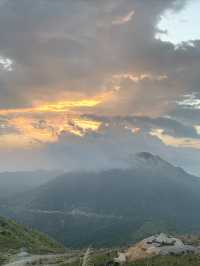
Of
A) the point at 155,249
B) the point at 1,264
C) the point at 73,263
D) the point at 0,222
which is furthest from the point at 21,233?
the point at 155,249

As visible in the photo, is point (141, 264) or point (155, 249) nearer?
point (141, 264)

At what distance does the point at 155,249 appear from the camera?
54750 mm

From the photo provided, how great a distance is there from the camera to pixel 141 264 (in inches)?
1924

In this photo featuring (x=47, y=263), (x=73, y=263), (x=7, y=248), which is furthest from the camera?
(x=7, y=248)

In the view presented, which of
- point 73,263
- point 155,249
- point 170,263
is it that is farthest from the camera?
point 73,263

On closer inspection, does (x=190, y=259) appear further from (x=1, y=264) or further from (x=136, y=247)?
(x=1, y=264)

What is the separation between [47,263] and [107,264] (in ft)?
51.6

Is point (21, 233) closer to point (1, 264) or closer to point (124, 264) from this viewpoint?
point (1, 264)

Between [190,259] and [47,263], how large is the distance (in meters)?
24.1

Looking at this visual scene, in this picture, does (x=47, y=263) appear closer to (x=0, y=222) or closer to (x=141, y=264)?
(x=141, y=264)

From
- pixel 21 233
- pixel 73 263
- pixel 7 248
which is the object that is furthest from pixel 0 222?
pixel 73 263

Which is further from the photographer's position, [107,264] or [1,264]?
[1,264]

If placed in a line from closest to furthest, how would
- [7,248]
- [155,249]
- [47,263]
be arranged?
[155,249]
[47,263]
[7,248]

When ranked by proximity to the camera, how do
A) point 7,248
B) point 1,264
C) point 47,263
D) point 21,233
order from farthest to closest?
point 21,233 < point 7,248 < point 1,264 < point 47,263
